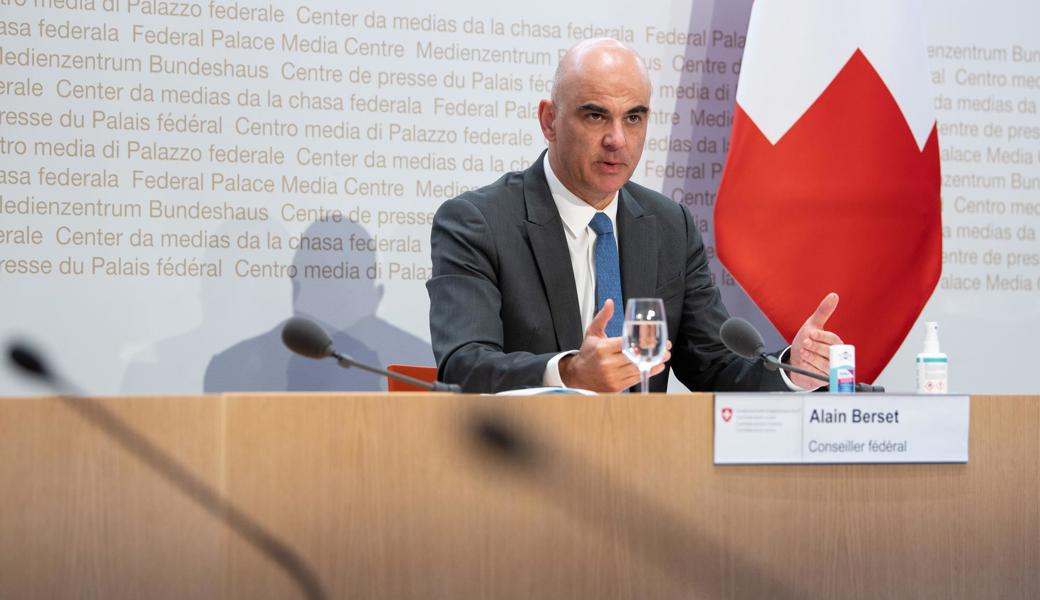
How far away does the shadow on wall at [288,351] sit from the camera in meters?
3.65

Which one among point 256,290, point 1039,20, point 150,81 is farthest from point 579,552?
point 1039,20

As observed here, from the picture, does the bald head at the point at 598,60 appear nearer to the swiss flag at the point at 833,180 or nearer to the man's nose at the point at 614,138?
the man's nose at the point at 614,138

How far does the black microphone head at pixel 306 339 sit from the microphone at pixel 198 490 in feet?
1.72

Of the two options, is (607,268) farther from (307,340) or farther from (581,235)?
(307,340)

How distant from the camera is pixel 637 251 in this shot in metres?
3.22

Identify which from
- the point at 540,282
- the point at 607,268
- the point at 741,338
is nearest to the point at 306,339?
the point at 741,338

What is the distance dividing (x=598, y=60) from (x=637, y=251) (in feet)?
1.91

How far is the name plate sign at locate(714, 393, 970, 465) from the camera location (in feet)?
5.23

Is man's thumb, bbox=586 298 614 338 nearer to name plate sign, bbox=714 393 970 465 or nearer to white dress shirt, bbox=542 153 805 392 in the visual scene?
name plate sign, bbox=714 393 970 465

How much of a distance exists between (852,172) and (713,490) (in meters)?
2.50

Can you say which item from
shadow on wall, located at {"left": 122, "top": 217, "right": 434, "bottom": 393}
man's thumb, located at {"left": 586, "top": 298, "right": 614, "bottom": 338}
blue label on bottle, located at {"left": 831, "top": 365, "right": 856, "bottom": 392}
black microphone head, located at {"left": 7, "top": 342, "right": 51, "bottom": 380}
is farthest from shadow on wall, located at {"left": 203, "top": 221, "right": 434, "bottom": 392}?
black microphone head, located at {"left": 7, "top": 342, "right": 51, "bottom": 380}

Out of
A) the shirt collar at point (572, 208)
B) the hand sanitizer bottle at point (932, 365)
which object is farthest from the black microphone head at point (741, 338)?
the shirt collar at point (572, 208)

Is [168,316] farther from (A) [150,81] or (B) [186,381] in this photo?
(A) [150,81]

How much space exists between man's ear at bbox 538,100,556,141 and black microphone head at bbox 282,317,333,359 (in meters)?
1.61
